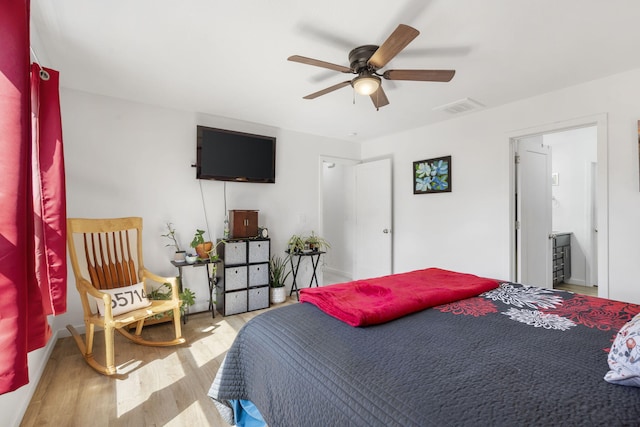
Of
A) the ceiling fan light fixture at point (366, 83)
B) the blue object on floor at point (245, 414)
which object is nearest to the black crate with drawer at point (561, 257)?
the ceiling fan light fixture at point (366, 83)

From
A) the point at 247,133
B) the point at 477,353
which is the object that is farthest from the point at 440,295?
the point at 247,133

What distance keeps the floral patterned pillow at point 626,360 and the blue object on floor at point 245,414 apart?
1453 millimetres

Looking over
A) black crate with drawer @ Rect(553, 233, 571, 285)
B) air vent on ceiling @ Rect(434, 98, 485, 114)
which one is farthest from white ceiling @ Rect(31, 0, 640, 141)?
black crate with drawer @ Rect(553, 233, 571, 285)

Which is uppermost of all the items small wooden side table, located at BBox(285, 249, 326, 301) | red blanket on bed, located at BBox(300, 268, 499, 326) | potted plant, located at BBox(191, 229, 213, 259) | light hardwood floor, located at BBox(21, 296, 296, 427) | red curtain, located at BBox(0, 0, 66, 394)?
red curtain, located at BBox(0, 0, 66, 394)

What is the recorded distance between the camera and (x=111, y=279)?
2727 millimetres

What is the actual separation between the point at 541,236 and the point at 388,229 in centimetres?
185

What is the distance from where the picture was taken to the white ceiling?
68.9 inches

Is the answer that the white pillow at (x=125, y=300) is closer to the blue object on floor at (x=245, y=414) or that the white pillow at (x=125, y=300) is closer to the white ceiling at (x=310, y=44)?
the blue object on floor at (x=245, y=414)

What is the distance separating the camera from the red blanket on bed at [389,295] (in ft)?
4.69

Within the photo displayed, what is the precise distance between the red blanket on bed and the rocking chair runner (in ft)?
5.08

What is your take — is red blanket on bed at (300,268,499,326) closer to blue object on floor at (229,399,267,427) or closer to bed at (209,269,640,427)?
bed at (209,269,640,427)

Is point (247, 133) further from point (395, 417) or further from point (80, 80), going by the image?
point (395, 417)

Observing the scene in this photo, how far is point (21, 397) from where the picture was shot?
5.76ft

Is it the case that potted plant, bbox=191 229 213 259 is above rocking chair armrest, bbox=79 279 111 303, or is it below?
above
